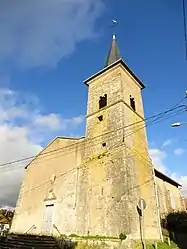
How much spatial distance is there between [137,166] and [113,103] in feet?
19.4

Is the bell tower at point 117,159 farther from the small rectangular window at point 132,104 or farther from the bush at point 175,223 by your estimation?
the bush at point 175,223

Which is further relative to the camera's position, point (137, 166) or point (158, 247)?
point (137, 166)

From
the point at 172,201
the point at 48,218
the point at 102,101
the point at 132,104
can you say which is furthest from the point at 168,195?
the point at 48,218

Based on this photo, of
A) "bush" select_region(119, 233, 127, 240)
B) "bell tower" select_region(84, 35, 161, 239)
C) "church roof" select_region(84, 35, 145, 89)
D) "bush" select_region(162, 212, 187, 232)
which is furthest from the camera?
"church roof" select_region(84, 35, 145, 89)

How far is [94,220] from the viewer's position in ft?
48.0

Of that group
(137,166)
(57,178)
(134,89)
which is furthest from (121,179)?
(134,89)

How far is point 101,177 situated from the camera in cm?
1589

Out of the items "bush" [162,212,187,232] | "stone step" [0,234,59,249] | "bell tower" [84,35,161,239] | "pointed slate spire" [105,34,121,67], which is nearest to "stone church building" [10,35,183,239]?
"bell tower" [84,35,161,239]

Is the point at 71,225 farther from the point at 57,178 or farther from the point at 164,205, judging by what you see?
the point at 164,205

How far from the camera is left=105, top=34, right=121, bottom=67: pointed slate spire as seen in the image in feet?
79.6

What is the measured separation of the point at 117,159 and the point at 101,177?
72.1 inches

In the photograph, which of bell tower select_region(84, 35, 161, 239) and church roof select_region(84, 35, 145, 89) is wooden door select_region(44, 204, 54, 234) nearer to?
bell tower select_region(84, 35, 161, 239)

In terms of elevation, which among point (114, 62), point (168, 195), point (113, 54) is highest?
point (113, 54)

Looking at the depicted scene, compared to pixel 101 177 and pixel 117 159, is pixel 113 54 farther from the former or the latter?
pixel 101 177
